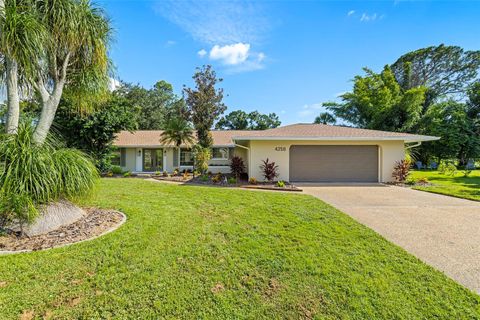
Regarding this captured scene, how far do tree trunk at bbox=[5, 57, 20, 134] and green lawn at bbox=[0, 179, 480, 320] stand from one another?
8.39ft

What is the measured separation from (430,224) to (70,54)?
927 centimetres

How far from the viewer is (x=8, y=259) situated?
3.06 metres

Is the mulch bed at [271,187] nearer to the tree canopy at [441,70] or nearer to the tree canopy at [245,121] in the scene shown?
the tree canopy at [441,70]

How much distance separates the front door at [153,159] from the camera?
18609mm

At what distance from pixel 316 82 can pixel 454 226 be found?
39.2ft

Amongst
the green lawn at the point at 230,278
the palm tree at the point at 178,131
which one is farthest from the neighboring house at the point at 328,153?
the green lawn at the point at 230,278

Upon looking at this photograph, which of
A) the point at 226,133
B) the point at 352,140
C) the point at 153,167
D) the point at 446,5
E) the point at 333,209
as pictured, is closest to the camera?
the point at 333,209

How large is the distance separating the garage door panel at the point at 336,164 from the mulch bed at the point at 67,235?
30.8 ft

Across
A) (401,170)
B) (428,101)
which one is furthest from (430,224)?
(428,101)

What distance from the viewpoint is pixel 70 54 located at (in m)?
4.94

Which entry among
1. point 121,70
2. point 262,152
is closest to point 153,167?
point 262,152

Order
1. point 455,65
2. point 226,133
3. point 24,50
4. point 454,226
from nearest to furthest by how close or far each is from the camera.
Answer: point 24,50 → point 454,226 → point 226,133 → point 455,65

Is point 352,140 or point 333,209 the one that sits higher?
point 352,140

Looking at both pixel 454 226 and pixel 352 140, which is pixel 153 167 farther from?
pixel 454 226
